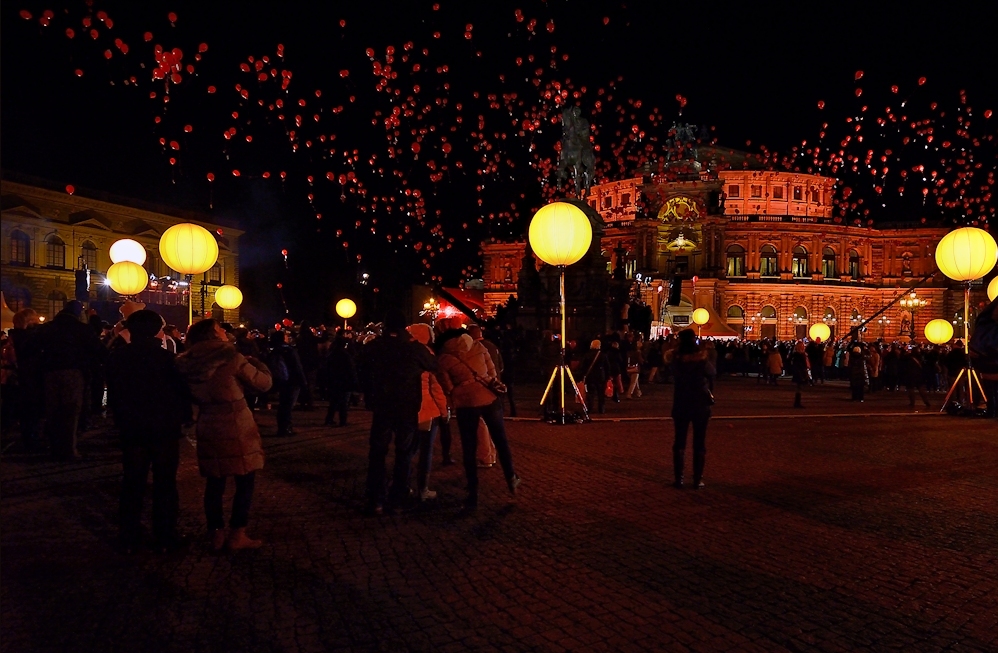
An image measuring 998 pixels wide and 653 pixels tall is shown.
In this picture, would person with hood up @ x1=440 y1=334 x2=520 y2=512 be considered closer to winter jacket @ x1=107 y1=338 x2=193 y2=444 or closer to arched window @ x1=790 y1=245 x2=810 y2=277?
winter jacket @ x1=107 y1=338 x2=193 y2=444

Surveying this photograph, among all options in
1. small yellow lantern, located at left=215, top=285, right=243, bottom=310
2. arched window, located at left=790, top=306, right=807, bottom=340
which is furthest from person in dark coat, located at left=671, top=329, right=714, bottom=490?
arched window, located at left=790, top=306, right=807, bottom=340

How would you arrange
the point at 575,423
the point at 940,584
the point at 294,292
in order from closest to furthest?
1. the point at 940,584
2. the point at 575,423
3. the point at 294,292

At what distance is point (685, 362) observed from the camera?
24.1 ft

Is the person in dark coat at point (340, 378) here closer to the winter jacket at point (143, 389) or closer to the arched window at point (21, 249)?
the winter jacket at point (143, 389)

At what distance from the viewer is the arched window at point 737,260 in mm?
64250

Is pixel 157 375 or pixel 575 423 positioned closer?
pixel 157 375

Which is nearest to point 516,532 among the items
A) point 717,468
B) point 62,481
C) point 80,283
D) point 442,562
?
point 442,562

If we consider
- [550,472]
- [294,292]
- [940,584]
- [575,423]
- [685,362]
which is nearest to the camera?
[940,584]

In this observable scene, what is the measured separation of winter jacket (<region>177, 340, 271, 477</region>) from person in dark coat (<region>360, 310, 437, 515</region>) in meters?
1.28

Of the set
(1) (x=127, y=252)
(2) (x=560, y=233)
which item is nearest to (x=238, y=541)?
(2) (x=560, y=233)

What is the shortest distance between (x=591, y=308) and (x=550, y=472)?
15.7m

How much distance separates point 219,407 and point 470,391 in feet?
7.40

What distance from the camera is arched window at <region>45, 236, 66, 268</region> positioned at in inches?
1659

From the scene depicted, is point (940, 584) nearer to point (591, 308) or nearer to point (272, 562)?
point (272, 562)
